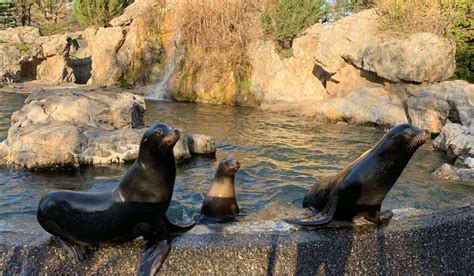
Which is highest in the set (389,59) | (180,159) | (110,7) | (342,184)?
(110,7)

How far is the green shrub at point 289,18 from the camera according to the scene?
18891mm

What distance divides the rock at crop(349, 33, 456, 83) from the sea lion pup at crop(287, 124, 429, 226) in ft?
34.6

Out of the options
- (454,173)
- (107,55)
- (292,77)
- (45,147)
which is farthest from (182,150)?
(107,55)

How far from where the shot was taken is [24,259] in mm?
3123

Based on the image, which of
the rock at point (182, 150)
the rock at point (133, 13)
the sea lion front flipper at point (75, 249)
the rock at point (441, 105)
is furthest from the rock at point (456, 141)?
the rock at point (133, 13)

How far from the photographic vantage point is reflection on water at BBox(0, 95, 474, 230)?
613 cm

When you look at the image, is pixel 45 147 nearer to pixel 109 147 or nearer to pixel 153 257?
pixel 109 147

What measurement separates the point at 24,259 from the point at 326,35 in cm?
1526

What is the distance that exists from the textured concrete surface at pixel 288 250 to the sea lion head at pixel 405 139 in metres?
0.63

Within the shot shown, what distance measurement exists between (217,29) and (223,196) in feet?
51.6

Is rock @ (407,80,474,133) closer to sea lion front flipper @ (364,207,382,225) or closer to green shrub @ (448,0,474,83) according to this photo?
green shrub @ (448,0,474,83)

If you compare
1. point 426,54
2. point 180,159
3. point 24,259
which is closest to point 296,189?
point 180,159

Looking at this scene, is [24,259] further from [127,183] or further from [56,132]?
[56,132]

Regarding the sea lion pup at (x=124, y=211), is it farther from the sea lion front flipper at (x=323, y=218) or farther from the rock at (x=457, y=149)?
the rock at (x=457, y=149)
